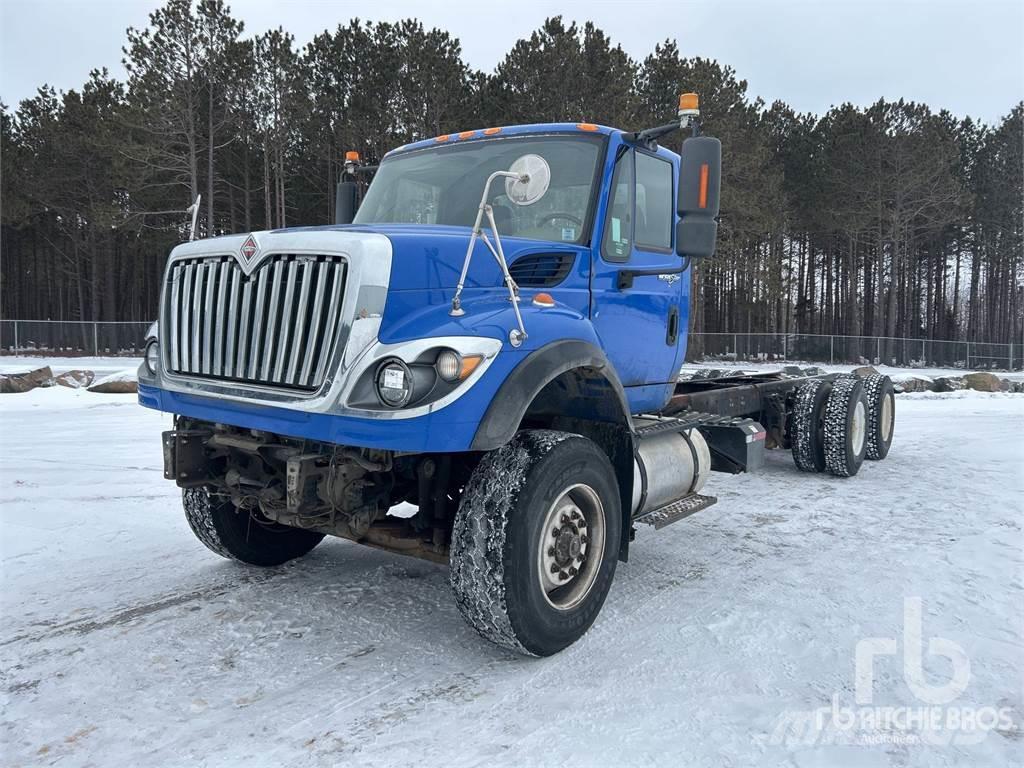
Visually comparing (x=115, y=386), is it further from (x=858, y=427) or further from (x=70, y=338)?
(x=70, y=338)

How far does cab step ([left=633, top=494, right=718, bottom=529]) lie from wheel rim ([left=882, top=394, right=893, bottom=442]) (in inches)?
197

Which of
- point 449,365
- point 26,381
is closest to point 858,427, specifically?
point 449,365

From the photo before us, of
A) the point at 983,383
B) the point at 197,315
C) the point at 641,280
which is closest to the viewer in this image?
the point at 197,315

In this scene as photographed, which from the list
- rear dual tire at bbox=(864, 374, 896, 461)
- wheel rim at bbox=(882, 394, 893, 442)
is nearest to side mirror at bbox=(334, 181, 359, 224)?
rear dual tire at bbox=(864, 374, 896, 461)

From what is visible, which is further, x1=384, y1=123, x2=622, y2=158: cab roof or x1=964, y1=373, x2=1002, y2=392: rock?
x1=964, y1=373, x2=1002, y2=392: rock

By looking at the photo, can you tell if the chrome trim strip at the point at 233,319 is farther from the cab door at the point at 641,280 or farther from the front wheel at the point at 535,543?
the cab door at the point at 641,280

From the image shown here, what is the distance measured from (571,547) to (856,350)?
117ft

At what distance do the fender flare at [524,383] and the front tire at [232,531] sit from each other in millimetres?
1934

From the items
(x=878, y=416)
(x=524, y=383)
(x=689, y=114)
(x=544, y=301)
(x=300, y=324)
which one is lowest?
(x=878, y=416)

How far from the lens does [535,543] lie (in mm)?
3377

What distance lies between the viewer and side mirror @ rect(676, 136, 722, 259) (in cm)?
397

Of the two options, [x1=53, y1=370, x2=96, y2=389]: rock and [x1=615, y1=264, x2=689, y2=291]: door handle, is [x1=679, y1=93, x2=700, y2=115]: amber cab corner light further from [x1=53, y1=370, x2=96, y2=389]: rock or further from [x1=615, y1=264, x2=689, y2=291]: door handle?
[x1=53, y1=370, x2=96, y2=389]: rock

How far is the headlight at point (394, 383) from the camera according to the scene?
3.01 m

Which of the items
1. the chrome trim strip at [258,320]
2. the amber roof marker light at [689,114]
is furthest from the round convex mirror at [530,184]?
the chrome trim strip at [258,320]
